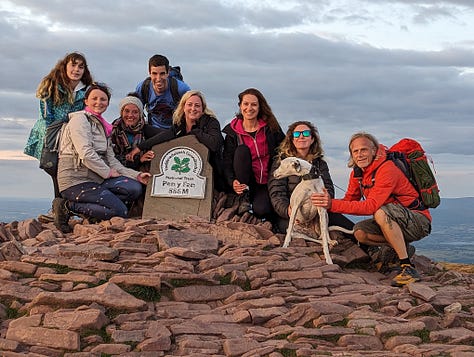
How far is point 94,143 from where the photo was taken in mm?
11758

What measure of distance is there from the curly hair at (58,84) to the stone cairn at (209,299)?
8.59 ft

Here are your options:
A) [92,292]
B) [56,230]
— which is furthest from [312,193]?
[56,230]

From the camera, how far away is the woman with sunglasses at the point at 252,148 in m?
11.9

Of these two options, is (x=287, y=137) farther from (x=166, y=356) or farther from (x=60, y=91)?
(x=166, y=356)

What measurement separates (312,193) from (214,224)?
5.86 feet

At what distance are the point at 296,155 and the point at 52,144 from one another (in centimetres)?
429

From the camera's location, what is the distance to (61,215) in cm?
1190

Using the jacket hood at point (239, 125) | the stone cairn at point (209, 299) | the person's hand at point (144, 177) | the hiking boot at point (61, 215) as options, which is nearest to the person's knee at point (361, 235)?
the stone cairn at point (209, 299)

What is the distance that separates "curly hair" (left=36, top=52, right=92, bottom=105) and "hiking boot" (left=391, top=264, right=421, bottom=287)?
6.53 metres

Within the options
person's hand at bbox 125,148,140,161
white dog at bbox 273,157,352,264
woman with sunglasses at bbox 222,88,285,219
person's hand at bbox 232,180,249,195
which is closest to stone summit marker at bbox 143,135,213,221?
person's hand at bbox 125,148,140,161

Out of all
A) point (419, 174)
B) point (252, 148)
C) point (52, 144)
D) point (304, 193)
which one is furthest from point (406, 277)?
point (52, 144)

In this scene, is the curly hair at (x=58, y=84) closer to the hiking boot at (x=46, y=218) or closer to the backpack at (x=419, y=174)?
the hiking boot at (x=46, y=218)

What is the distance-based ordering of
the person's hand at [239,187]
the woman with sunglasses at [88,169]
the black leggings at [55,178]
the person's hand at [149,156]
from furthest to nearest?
the person's hand at [149,156] < the black leggings at [55,178] < the person's hand at [239,187] < the woman with sunglasses at [88,169]

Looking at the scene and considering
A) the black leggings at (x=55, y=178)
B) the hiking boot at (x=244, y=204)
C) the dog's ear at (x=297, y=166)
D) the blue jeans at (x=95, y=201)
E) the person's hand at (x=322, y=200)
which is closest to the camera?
the person's hand at (x=322, y=200)
